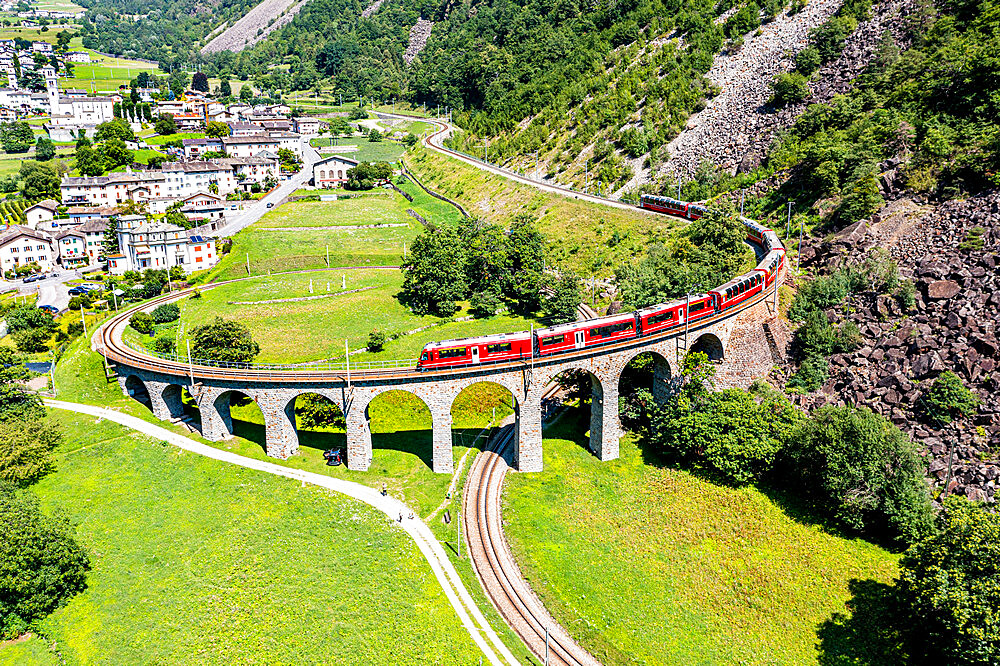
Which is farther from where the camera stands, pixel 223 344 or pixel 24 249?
pixel 24 249

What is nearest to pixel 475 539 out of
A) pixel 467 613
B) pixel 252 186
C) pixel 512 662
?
pixel 467 613

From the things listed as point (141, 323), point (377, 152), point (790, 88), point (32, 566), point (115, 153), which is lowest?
point (32, 566)

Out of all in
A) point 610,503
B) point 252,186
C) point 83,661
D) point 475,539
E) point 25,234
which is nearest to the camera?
point 83,661

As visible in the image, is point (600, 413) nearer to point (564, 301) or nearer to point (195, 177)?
point (564, 301)

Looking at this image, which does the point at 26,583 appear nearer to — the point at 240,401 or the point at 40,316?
the point at 240,401

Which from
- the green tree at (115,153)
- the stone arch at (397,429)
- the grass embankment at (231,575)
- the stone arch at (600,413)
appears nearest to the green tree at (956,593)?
the stone arch at (600,413)

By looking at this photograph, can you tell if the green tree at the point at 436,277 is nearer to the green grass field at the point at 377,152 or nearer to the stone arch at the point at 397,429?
the stone arch at the point at 397,429

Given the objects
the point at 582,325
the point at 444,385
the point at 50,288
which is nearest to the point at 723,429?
the point at 582,325
